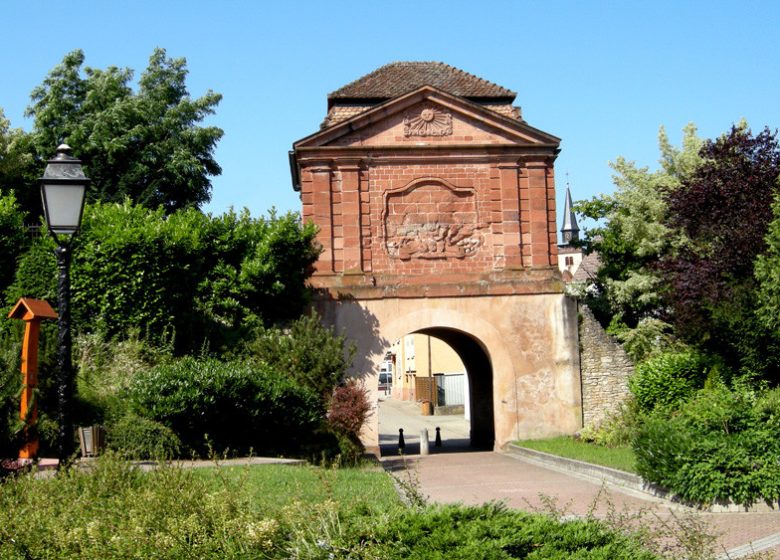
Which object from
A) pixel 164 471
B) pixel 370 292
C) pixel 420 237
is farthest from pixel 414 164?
pixel 164 471

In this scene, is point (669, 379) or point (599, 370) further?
point (599, 370)

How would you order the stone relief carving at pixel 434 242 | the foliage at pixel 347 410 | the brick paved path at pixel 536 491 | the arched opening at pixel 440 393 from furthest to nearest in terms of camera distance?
1. the arched opening at pixel 440 393
2. the stone relief carving at pixel 434 242
3. the foliage at pixel 347 410
4. the brick paved path at pixel 536 491

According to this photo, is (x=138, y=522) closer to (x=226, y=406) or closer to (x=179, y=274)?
(x=226, y=406)

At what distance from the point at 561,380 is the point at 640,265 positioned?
4970 millimetres

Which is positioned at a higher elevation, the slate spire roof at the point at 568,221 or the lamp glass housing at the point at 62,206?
the slate spire roof at the point at 568,221

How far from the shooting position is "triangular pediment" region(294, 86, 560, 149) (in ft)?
81.1

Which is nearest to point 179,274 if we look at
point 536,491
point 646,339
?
point 536,491

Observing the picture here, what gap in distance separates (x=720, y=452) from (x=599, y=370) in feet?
37.0

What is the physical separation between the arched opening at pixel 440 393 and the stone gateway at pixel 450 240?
114 centimetres

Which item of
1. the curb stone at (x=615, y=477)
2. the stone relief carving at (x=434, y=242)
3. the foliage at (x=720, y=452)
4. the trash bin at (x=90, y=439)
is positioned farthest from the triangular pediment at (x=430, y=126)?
the foliage at (x=720, y=452)

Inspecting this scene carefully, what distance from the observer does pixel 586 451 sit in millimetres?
21016

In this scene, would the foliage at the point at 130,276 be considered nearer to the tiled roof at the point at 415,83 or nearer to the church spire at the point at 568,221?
the tiled roof at the point at 415,83

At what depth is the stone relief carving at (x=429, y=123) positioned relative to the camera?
2505 centimetres

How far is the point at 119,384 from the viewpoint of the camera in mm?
19672
